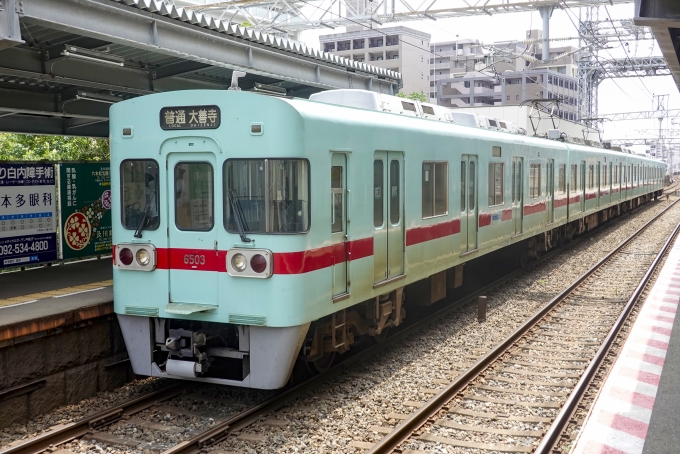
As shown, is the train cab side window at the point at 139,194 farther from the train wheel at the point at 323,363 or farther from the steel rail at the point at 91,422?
the train wheel at the point at 323,363

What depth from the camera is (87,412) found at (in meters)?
6.59

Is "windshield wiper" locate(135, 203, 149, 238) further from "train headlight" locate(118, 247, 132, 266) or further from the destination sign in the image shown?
the destination sign

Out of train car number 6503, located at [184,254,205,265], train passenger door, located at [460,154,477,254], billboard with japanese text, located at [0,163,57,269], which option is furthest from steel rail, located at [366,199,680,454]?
billboard with japanese text, located at [0,163,57,269]

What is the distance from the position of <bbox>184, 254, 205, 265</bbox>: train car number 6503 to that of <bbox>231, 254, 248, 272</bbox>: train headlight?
1.06 ft

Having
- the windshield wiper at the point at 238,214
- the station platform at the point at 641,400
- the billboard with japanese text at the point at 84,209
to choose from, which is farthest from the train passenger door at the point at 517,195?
the windshield wiper at the point at 238,214

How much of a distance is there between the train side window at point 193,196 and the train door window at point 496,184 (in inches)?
244

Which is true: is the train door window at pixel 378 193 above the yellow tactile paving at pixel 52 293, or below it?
above

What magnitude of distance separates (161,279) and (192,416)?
48.3 inches

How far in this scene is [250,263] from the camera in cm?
620

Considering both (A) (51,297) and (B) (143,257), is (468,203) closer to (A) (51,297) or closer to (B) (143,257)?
(B) (143,257)

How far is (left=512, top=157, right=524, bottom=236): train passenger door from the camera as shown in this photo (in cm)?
1305

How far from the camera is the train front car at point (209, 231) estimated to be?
6.12 m

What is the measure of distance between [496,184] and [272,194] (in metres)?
6.55

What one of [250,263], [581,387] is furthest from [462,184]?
[250,263]
